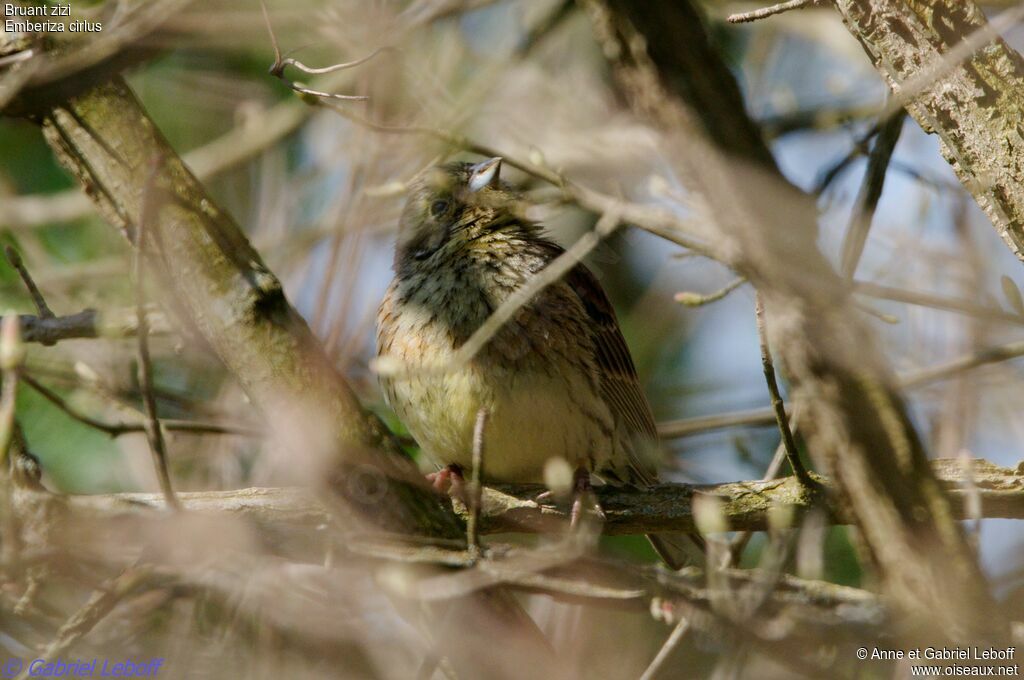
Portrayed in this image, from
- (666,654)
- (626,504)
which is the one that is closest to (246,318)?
(626,504)

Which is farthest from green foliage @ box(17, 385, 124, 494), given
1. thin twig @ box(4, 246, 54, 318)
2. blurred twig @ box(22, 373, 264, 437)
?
thin twig @ box(4, 246, 54, 318)

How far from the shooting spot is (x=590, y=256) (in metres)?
5.39

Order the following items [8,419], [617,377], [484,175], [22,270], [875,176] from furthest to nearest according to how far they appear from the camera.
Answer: [484,175] → [617,377] → [875,176] → [22,270] → [8,419]

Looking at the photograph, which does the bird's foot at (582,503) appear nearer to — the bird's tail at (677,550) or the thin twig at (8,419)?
the bird's tail at (677,550)

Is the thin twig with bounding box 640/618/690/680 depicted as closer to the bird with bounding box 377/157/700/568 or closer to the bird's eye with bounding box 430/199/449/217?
the bird with bounding box 377/157/700/568

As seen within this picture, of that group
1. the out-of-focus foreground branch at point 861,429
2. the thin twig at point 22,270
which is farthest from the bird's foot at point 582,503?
the thin twig at point 22,270

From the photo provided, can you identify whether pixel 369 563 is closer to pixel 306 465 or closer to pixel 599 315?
pixel 306 465

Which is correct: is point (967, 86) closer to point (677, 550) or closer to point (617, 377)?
point (617, 377)

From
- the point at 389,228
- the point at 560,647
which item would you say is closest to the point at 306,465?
the point at 560,647

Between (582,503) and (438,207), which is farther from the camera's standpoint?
(438,207)

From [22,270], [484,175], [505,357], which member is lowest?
[505,357]

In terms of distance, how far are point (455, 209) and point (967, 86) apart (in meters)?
2.55

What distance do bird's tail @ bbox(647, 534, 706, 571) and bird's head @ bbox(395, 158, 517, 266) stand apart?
1521 mm

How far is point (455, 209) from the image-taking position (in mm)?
4883
